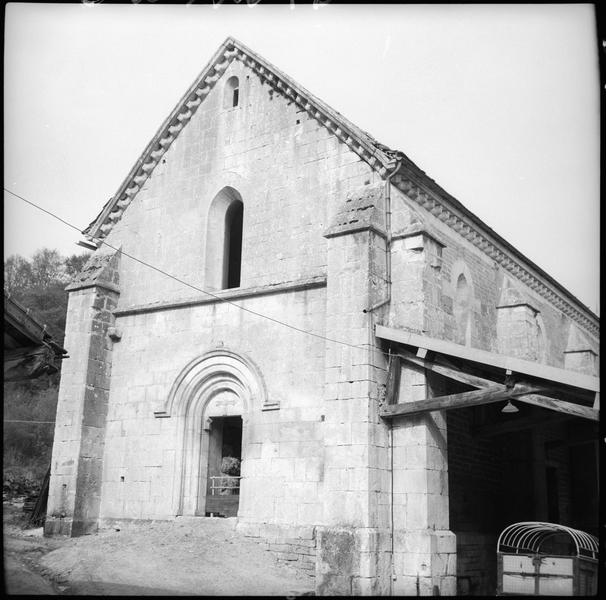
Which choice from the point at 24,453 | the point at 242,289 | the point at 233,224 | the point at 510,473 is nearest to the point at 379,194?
the point at 242,289

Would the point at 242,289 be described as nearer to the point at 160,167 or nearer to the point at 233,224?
the point at 233,224

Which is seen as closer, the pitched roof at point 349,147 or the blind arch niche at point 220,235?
the pitched roof at point 349,147

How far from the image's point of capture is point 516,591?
37.9ft

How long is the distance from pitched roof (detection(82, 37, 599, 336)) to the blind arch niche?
2.40 meters

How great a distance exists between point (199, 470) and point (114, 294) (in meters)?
4.94

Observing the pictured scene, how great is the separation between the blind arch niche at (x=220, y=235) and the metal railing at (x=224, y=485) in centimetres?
415

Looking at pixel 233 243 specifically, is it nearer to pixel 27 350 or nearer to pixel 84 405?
pixel 84 405

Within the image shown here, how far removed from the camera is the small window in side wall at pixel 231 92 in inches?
709

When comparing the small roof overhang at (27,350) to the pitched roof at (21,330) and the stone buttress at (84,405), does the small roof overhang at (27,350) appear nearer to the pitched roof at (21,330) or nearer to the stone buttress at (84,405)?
the pitched roof at (21,330)

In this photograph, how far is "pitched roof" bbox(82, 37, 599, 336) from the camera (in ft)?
49.6

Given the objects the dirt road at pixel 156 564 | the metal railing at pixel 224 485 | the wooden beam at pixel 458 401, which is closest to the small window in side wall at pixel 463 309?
the wooden beam at pixel 458 401

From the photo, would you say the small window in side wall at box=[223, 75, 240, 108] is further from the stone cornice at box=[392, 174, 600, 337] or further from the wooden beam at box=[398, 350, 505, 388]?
the wooden beam at box=[398, 350, 505, 388]

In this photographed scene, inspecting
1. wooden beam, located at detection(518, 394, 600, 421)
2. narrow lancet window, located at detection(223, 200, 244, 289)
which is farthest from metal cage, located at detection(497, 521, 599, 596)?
narrow lancet window, located at detection(223, 200, 244, 289)

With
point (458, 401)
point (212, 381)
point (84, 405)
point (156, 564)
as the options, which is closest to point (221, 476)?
point (212, 381)
